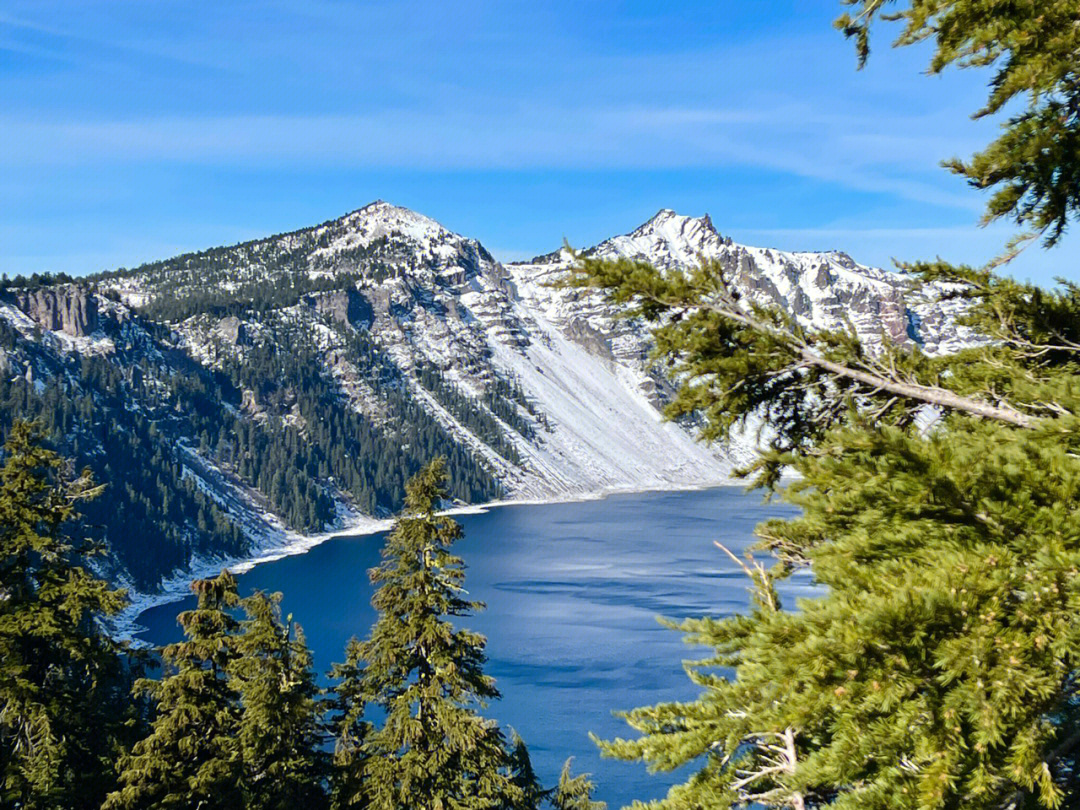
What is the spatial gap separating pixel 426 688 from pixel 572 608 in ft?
257

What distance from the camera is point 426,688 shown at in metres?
17.3

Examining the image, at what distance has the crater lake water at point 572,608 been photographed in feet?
186

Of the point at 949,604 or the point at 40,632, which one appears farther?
the point at 40,632

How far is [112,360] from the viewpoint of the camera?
188m

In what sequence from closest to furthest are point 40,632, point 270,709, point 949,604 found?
1. point 949,604
2. point 40,632
3. point 270,709

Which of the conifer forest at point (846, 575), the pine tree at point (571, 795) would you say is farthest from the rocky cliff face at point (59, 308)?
the conifer forest at point (846, 575)

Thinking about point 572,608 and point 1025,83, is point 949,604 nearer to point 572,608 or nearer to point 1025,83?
point 1025,83

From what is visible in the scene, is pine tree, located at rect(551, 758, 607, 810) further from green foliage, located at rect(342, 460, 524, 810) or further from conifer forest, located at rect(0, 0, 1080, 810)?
conifer forest, located at rect(0, 0, 1080, 810)

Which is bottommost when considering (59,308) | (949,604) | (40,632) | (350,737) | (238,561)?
(238,561)

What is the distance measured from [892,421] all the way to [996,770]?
3.68 meters

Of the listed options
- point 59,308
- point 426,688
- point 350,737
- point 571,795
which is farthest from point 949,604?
point 59,308

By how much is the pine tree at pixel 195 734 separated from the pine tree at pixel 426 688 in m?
3.07

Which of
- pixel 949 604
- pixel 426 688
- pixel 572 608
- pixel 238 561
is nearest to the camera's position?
pixel 949 604

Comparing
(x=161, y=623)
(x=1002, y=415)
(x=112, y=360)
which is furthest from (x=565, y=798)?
(x=112, y=360)
